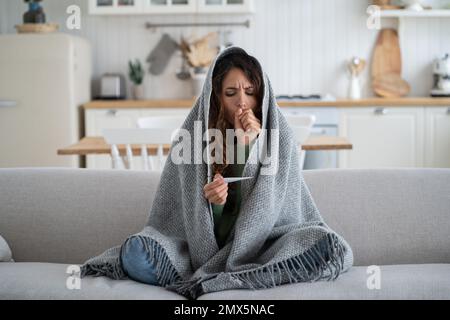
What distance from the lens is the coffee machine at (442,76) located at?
17.6 feet

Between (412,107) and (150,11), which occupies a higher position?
(150,11)

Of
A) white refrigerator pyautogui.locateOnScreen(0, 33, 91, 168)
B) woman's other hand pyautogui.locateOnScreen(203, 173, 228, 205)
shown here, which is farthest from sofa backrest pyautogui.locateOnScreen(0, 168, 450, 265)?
white refrigerator pyautogui.locateOnScreen(0, 33, 91, 168)

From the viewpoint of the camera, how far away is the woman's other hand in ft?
6.70

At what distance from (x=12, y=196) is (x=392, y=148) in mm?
3301

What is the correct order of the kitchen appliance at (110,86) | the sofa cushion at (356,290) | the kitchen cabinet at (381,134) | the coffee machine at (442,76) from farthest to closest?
the kitchen appliance at (110,86), the coffee machine at (442,76), the kitchen cabinet at (381,134), the sofa cushion at (356,290)

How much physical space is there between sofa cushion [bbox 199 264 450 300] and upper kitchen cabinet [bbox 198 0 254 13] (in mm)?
3594

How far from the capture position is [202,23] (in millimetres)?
5672

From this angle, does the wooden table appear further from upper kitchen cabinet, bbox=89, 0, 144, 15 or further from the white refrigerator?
upper kitchen cabinet, bbox=89, 0, 144, 15

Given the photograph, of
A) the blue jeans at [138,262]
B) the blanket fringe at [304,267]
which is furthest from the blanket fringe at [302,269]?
the blue jeans at [138,262]

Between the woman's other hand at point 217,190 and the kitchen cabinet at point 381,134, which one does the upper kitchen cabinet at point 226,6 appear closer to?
the kitchen cabinet at point 381,134

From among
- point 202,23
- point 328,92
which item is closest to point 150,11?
point 202,23

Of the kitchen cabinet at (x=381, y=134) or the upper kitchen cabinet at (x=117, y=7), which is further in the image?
the upper kitchen cabinet at (x=117, y=7)

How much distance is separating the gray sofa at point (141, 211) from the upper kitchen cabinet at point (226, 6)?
3044 mm
